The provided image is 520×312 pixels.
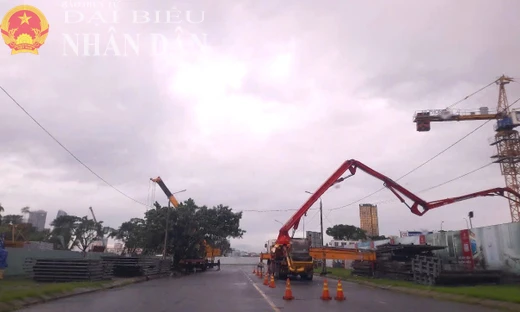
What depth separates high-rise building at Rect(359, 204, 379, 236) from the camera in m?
122

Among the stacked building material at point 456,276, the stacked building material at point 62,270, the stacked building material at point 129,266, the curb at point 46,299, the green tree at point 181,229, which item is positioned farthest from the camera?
the green tree at point 181,229

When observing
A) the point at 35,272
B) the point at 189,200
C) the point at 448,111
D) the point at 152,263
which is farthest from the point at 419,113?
the point at 35,272

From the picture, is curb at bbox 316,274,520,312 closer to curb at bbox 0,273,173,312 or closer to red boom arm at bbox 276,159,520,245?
red boom arm at bbox 276,159,520,245

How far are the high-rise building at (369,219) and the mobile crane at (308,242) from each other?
292 feet

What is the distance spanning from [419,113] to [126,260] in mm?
41215

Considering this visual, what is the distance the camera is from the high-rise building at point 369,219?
122m

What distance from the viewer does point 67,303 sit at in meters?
16.9

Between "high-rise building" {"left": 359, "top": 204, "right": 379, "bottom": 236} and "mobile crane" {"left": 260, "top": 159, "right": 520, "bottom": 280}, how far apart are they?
89.0 m

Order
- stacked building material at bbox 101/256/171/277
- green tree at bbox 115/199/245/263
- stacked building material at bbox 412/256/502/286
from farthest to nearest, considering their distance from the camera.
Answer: green tree at bbox 115/199/245/263
stacked building material at bbox 101/256/171/277
stacked building material at bbox 412/256/502/286

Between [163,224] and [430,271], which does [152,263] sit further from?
[430,271]

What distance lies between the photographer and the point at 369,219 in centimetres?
12475

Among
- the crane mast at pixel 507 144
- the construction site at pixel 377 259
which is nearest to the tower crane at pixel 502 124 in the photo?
the crane mast at pixel 507 144

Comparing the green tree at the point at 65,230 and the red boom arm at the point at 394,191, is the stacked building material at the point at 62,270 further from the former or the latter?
the green tree at the point at 65,230

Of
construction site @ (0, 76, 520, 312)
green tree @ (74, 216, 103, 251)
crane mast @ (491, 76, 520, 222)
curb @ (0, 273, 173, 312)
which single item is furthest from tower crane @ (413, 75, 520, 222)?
green tree @ (74, 216, 103, 251)
